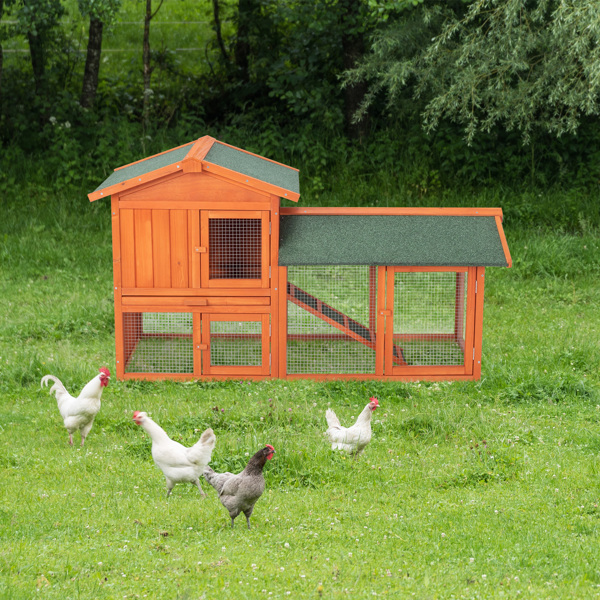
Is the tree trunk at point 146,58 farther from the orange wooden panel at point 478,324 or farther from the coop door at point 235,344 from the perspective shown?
the orange wooden panel at point 478,324

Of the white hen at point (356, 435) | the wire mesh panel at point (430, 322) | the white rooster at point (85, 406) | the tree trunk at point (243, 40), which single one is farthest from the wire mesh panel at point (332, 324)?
the tree trunk at point (243, 40)

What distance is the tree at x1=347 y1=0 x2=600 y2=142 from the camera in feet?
42.1

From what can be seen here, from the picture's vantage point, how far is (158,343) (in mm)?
10039

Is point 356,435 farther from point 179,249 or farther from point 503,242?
point 503,242

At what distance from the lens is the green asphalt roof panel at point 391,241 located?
365 inches

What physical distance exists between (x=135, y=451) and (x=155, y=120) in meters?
12.9

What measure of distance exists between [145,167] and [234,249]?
1.49 m

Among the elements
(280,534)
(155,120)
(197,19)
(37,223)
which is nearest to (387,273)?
(280,534)

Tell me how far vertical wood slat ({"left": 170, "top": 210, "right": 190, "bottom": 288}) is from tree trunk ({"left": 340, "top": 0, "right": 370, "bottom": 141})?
27.4 ft

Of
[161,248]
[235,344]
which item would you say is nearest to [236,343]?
[235,344]

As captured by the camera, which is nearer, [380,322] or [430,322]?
[380,322]

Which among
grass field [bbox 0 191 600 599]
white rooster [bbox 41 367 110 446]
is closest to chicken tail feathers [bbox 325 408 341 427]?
grass field [bbox 0 191 600 599]

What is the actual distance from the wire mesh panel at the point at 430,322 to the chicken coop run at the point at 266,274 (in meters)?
0.02

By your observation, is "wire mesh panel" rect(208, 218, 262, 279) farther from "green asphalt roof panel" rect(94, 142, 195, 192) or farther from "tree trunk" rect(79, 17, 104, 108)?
"tree trunk" rect(79, 17, 104, 108)
